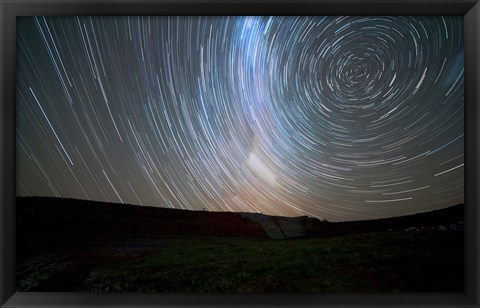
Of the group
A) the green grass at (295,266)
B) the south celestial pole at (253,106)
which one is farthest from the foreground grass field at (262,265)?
the south celestial pole at (253,106)

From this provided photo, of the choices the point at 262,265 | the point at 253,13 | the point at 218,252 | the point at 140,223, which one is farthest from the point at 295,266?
the point at 253,13

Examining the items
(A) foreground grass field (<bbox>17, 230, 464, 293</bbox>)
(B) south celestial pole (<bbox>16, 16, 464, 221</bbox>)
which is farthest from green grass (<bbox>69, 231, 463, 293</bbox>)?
(B) south celestial pole (<bbox>16, 16, 464, 221</bbox>)

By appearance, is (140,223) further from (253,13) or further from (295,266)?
(253,13)

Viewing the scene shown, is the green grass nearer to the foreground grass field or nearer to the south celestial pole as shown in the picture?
the foreground grass field

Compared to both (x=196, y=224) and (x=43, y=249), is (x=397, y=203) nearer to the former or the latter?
(x=196, y=224)
